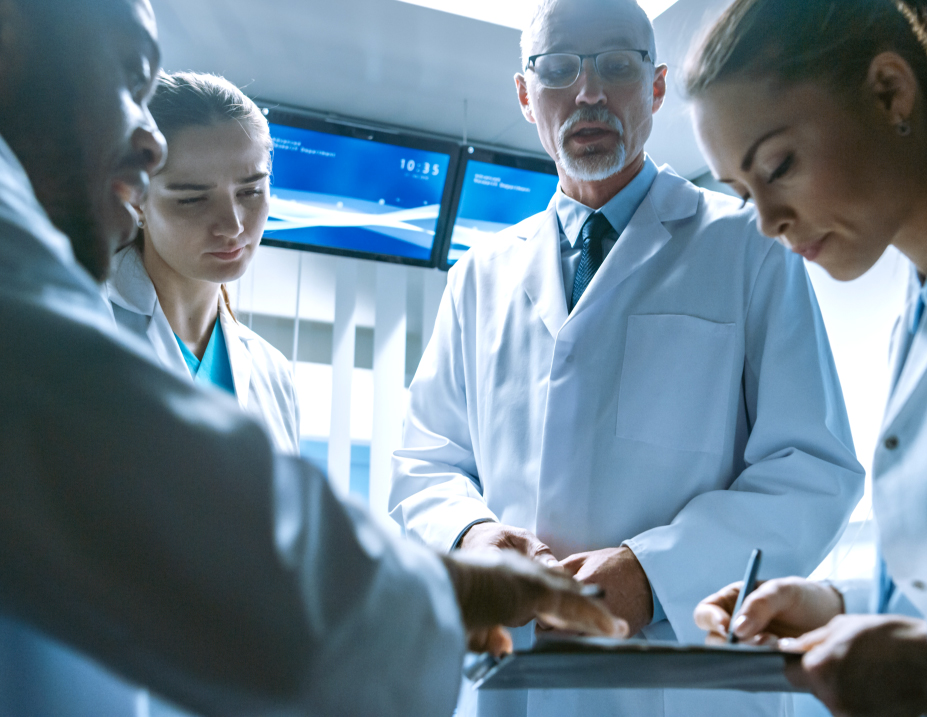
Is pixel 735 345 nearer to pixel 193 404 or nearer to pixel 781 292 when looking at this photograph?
pixel 781 292

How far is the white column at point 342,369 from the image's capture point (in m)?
3.32

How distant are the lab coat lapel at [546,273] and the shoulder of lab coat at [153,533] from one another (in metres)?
1.06

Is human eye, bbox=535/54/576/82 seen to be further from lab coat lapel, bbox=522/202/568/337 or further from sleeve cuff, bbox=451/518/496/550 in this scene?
sleeve cuff, bbox=451/518/496/550

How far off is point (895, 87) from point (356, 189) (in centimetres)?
238

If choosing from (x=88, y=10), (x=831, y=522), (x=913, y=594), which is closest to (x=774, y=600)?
(x=913, y=594)

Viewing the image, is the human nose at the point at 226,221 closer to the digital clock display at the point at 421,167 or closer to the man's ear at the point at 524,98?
the man's ear at the point at 524,98

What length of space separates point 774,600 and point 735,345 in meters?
0.57

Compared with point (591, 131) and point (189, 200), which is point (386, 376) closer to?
point (189, 200)

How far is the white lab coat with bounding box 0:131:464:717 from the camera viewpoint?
48 cm

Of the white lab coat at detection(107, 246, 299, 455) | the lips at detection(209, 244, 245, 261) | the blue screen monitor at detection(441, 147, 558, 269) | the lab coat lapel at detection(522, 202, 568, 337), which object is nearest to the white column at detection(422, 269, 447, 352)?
the blue screen monitor at detection(441, 147, 558, 269)

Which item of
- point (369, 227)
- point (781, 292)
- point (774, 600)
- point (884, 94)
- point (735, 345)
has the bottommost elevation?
point (774, 600)

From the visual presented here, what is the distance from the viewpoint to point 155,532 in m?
0.49

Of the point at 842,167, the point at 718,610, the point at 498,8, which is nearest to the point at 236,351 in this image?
the point at 718,610

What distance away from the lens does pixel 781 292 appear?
144cm
